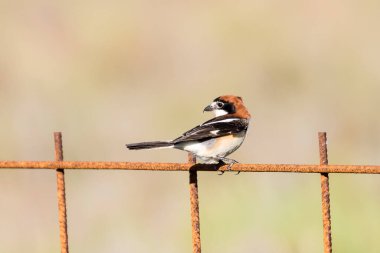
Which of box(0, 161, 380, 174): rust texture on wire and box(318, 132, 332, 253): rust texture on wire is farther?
box(318, 132, 332, 253): rust texture on wire

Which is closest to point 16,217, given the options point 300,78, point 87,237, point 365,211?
point 87,237

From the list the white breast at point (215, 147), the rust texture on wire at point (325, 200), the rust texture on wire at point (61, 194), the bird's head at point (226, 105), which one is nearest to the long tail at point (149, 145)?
the rust texture on wire at point (61, 194)

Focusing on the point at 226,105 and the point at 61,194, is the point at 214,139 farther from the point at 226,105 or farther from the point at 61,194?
the point at 61,194

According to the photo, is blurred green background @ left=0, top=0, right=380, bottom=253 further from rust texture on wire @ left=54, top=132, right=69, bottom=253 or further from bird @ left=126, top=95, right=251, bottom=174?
rust texture on wire @ left=54, top=132, right=69, bottom=253

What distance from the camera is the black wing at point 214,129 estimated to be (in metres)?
7.63

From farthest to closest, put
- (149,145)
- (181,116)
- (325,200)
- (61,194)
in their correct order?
(181,116) → (149,145) → (61,194) → (325,200)

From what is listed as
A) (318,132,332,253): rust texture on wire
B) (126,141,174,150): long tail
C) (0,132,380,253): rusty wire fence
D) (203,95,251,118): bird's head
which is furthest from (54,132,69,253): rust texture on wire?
(203,95,251,118): bird's head

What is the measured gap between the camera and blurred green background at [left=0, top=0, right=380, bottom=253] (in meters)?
10.1

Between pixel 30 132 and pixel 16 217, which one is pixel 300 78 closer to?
pixel 30 132

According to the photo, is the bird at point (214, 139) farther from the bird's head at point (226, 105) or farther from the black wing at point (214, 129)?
the bird's head at point (226, 105)

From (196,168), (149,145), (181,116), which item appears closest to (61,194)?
(149,145)

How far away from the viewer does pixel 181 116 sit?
13.1 m

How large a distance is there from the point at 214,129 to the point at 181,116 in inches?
207

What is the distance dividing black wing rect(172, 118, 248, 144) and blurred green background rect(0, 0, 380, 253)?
5.03 feet
